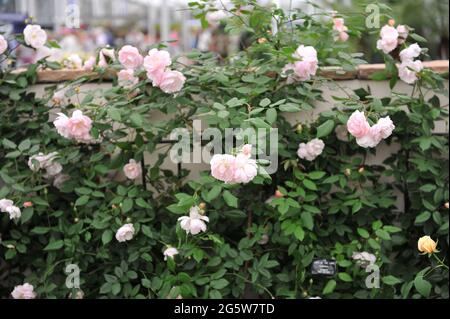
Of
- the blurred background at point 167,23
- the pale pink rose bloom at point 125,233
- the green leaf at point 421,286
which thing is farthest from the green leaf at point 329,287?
the blurred background at point 167,23

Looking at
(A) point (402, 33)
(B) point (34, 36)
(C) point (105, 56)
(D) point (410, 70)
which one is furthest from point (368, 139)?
(B) point (34, 36)

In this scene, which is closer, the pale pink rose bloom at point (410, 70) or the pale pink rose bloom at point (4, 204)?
the pale pink rose bloom at point (4, 204)

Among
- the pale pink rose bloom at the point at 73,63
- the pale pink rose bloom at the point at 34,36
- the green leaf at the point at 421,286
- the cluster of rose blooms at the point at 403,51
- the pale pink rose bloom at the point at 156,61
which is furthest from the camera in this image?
the pale pink rose bloom at the point at 73,63

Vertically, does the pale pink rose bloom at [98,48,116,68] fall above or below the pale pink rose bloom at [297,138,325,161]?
above

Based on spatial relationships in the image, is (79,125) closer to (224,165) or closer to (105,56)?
(105,56)

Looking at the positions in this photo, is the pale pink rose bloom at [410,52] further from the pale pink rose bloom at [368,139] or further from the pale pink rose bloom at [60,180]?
the pale pink rose bloom at [60,180]

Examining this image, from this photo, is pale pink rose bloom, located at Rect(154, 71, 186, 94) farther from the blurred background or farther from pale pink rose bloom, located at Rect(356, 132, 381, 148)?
the blurred background

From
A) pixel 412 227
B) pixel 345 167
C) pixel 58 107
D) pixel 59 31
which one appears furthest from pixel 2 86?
pixel 59 31

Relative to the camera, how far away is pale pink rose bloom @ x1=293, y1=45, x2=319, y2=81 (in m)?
2.22

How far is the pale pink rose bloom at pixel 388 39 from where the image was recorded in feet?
7.77

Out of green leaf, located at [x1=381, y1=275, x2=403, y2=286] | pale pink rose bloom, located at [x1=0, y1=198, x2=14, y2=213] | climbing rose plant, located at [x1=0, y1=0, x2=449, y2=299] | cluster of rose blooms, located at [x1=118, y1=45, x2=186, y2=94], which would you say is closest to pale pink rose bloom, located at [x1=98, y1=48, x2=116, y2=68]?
climbing rose plant, located at [x1=0, y1=0, x2=449, y2=299]

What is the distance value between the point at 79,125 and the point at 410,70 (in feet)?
3.80

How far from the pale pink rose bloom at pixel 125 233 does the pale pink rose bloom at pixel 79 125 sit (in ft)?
1.08

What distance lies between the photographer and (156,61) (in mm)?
2141
